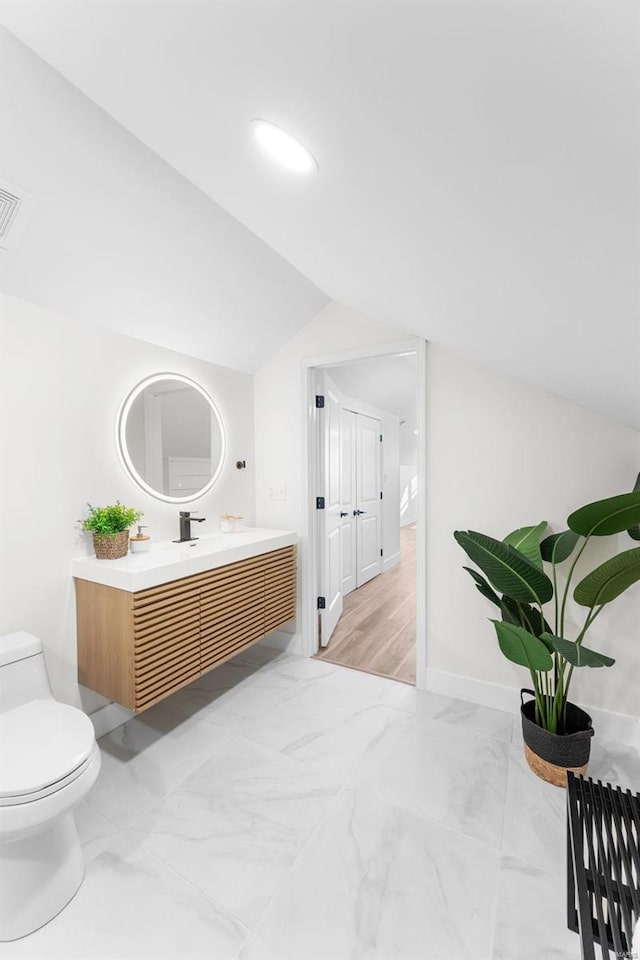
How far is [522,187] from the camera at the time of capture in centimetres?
68

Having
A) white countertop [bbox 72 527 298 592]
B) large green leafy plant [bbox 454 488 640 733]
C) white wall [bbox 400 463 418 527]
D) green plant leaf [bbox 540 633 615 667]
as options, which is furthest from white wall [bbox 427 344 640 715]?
white wall [bbox 400 463 418 527]

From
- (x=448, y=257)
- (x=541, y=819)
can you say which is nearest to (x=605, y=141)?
(x=448, y=257)

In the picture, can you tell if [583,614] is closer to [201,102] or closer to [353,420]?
[201,102]

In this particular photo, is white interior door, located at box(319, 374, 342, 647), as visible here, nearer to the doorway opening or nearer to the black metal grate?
the doorway opening

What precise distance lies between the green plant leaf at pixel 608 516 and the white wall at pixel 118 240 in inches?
75.5

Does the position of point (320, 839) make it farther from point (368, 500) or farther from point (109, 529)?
point (368, 500)

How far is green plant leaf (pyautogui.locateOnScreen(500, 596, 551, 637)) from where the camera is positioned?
1.92 metres

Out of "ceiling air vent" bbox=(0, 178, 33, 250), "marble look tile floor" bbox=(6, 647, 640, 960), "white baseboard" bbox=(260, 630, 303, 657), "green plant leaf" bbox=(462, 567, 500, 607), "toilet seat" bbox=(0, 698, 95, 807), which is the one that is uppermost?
"ceiling air vent" bbox=(0, 178, 33, 250)

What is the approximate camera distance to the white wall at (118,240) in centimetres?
128

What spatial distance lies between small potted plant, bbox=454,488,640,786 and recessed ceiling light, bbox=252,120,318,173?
1352mm

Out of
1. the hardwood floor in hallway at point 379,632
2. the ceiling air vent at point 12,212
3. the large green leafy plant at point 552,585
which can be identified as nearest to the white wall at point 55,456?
the ceiling air vent at point 12,212

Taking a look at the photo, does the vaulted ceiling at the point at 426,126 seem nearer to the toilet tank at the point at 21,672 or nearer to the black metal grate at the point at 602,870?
the black metal grate at the point at 602,870

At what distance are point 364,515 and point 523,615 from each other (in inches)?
109

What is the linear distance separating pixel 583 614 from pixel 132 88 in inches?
102
